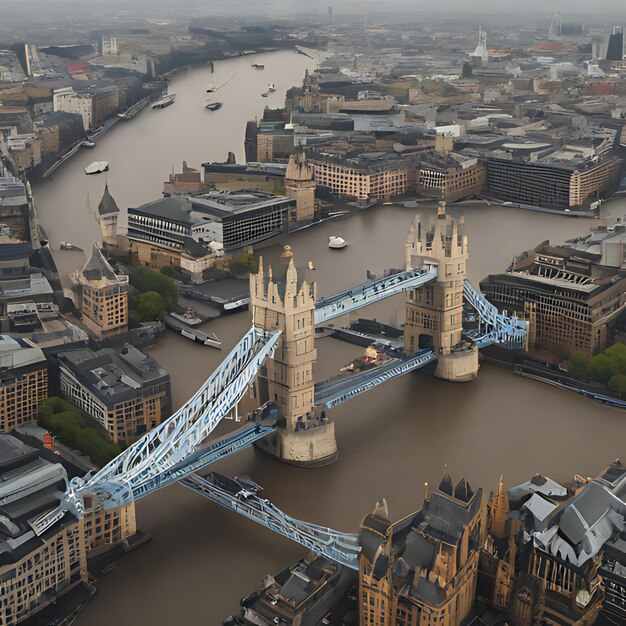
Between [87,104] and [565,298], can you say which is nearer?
[565,298]

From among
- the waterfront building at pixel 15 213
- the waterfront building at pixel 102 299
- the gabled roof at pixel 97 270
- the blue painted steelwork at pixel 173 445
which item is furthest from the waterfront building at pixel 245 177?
the blue painted steelwork at pixel 173 445

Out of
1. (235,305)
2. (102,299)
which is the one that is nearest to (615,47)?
(235,305)

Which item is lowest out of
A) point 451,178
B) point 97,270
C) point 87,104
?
point 451,178

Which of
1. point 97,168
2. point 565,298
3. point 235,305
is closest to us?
point 565,298

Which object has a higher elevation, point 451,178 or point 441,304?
point 441,304

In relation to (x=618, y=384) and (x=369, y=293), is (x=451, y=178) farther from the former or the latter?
(x=618, y=384)

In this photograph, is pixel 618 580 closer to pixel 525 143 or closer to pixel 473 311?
pixel 473 311
